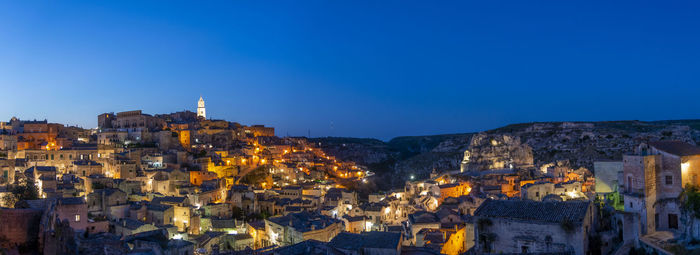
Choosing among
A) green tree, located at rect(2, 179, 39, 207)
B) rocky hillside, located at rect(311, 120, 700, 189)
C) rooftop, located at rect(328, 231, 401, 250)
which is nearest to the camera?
rooftop, located at rect(328, 231, 401, 250)

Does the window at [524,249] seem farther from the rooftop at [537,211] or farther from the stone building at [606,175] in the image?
the stone building at [606,175]

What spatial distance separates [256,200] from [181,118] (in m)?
45.1

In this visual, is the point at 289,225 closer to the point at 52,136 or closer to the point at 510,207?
the point at 510,207

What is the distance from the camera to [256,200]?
40.2 m

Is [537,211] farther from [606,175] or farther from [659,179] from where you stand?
[606,175]

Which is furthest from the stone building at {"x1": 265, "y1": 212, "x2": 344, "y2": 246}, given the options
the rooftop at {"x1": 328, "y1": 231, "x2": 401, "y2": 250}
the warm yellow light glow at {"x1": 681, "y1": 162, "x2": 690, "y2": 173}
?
the warm yellow light glow at {"x1": 681, "y1": 162, "x2": 690, "y2": 173}

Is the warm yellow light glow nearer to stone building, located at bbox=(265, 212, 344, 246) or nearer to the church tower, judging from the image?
stone building, located at bbox=(265, 212, 344, 246)

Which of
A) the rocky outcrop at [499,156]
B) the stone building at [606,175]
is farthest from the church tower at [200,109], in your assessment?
the stone building at [606,175]

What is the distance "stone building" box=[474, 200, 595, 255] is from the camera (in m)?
15.0

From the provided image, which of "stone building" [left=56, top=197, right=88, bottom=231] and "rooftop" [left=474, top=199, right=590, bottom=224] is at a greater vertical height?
"rooftop" [left=474, top=199, right=590, bottom=224]

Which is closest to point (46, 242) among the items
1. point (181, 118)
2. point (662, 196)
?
point (662, 196)

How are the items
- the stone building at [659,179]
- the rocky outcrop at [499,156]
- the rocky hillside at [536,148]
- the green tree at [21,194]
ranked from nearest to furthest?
the stone building at [659,179] < the green tree at [21,194] < the rocky outcrop at [499,156] < the rocky hillside at [536,148]

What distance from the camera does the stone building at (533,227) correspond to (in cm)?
1498

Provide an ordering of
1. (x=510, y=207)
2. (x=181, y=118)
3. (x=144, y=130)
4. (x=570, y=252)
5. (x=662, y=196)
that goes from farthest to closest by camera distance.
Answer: (x=181, y=118) < (x=144, y=130) < (x=662, y=196) < (x=510, y=207) < (x=570, y=252)
